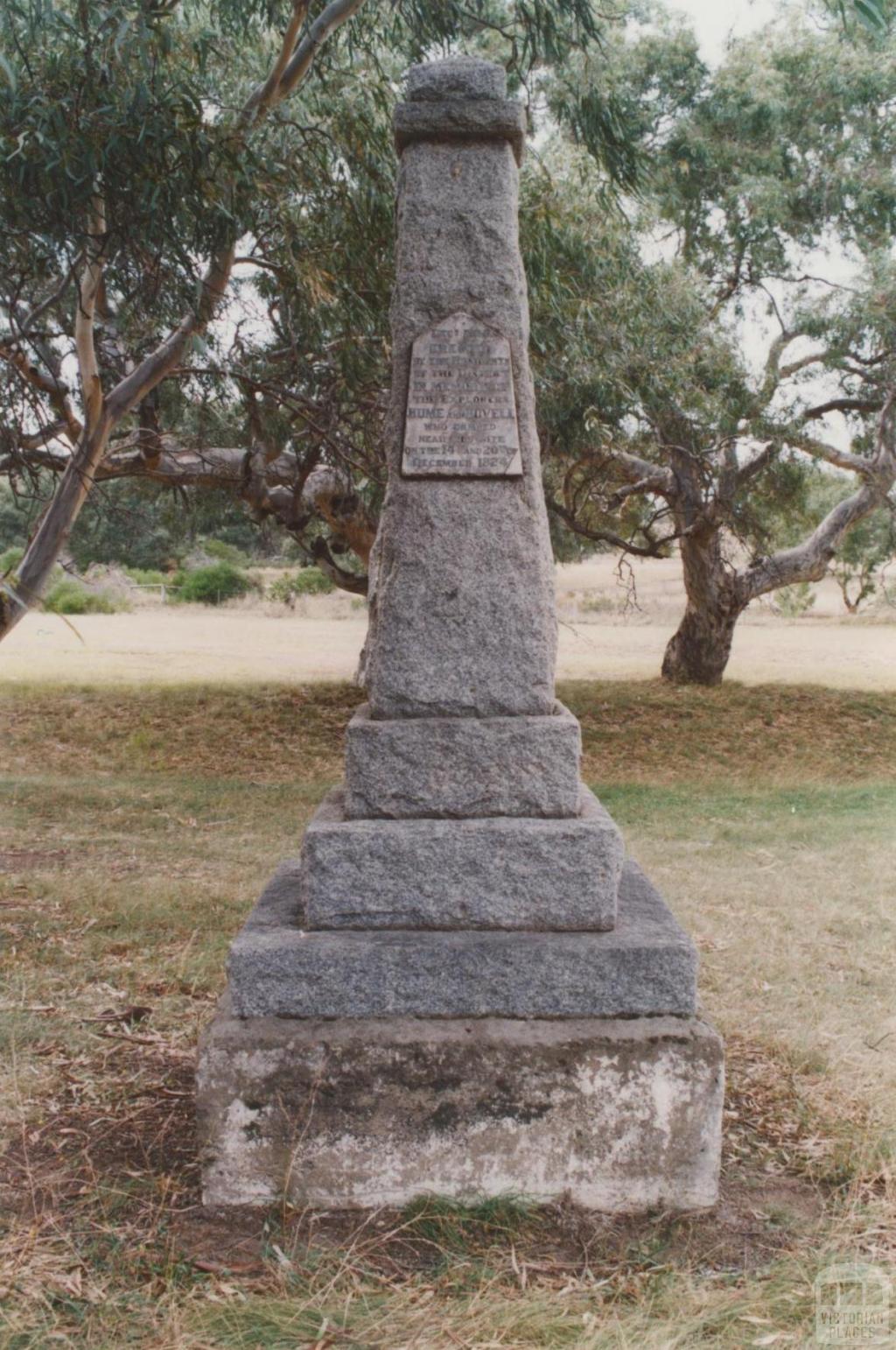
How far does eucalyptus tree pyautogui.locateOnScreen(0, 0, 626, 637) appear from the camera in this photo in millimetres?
6121

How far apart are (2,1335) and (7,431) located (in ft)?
18.2

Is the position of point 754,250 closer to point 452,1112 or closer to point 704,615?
point 704,615

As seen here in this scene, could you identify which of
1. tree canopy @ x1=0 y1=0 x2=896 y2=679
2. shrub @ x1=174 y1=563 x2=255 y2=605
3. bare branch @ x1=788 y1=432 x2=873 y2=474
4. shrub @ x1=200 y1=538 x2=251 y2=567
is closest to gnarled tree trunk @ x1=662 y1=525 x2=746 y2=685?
tree canopy @ x1=0 y1=0 x2=896 y2=679

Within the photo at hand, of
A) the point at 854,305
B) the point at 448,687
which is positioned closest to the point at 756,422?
the point at 854,305

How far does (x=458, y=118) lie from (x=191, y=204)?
3.28 meters

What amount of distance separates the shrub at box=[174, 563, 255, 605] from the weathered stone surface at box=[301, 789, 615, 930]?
1013 inches

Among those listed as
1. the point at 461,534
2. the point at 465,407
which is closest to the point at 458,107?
the point at 465,407

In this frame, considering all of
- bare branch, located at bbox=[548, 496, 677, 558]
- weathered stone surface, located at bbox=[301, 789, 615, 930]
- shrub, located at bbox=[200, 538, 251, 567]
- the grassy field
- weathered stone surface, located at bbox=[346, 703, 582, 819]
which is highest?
bare branch, located at bbox=[548, 496, 677, 558]

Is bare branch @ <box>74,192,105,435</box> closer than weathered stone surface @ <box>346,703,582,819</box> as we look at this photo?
No

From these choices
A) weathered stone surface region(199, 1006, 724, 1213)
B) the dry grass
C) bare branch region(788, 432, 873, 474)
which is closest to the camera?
weathered stone surface region(199, 1006, 724, 1213)

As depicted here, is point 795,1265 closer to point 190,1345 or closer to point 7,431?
point 190,1345

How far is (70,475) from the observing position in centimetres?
782

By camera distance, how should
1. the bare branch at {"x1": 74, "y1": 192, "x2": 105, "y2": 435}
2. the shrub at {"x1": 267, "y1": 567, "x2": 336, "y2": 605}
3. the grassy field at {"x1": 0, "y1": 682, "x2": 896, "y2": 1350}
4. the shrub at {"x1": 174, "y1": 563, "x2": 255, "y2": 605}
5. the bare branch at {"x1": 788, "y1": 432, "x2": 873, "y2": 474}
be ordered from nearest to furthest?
the grassy field at {"x1": 0, "y1": 682, "x2": 896, "y2": 1350} → the bare branch at {"x1": 74, "y1": 192, "x2": 105, "y2": 435} → the bare branch at {"x1": 788, "y1": 432, "x2": 873, "y2": 474} → the shrub at {"x1": 174, "y1": 563, "x2": 255, "y2": 605} → the shrub at {"x1": 267, "y1": 567, "x2": 336, "y2": 605}

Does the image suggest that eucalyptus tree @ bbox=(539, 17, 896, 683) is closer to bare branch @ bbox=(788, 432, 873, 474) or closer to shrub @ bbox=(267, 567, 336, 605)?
bare branch @ bbox=(788, 432, 873, 474)
